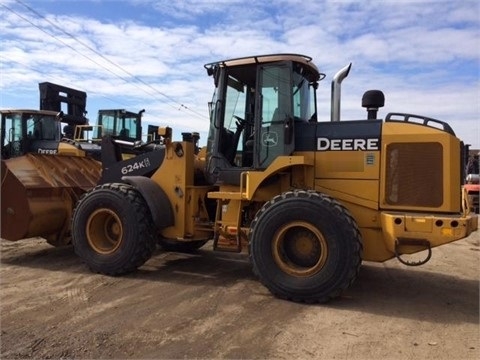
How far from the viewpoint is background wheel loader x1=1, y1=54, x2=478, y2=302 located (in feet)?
17.4

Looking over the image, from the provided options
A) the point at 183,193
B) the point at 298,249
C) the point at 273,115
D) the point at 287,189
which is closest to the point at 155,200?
the point at 183,193

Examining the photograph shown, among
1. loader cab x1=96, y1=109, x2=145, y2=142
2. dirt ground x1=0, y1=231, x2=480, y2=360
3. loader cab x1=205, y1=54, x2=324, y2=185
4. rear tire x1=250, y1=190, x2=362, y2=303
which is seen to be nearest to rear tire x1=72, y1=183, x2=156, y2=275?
dirt ground x1=0, y1=231, x2=480, y2=360

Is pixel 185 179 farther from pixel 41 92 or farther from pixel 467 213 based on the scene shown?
pixel 41 92

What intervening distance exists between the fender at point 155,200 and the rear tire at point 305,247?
1.42 meters

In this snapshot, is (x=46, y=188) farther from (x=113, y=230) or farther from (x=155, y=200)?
(x=155, y=200)

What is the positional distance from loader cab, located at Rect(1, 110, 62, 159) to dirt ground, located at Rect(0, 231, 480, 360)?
5.63 metres

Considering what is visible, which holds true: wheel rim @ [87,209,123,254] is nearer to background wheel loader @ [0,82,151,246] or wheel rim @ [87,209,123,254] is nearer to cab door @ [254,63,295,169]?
background wheel loader @ [0,82,151,246]

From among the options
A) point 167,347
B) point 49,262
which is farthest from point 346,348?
point 49,262

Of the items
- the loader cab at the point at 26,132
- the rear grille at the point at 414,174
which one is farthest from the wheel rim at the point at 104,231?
the loader cab at the point at 26,132

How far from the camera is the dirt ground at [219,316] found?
407 centimetres

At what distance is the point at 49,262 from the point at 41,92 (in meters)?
10.4

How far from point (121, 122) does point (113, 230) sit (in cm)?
1255

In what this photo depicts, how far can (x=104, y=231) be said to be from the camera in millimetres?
6906

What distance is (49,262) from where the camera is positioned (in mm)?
Answer: 7234
